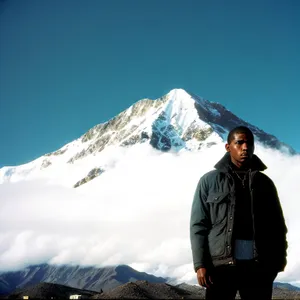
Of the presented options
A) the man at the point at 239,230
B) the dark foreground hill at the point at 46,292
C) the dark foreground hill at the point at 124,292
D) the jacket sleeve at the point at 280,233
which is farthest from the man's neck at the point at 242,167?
the dark foreground hill at the point at 46,292

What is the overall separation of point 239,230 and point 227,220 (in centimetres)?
16

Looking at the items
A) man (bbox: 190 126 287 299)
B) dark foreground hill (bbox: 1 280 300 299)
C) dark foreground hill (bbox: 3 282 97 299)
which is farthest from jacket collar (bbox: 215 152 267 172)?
dark foreground hill (bbox: 3 282 97 299)

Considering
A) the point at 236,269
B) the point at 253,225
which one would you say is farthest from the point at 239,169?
the point at 236,269

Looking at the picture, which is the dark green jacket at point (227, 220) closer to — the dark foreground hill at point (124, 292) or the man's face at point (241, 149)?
the man's face at point (241, 149)

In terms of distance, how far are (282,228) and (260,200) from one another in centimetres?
40

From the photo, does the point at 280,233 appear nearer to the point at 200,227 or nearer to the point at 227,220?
the point at 227,220

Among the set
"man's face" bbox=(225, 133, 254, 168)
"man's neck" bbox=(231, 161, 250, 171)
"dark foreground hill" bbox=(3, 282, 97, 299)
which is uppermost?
"man's face" bbox=(225, 133, 254, 168)

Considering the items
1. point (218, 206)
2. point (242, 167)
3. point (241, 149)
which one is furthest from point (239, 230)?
point (241, 149)

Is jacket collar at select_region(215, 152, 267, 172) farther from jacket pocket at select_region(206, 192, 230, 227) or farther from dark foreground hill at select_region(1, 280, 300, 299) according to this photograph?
dark foreground hill at select_region(1, 280, 300, 299)

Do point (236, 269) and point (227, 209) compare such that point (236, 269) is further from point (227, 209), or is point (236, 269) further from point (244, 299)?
point (227, 209)

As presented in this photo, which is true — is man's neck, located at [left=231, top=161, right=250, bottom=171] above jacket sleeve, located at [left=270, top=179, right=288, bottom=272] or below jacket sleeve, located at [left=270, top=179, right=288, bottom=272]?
above

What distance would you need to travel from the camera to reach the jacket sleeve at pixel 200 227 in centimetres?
464

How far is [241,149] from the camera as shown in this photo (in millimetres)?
4969

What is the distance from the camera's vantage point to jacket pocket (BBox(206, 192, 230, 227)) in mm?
4738
